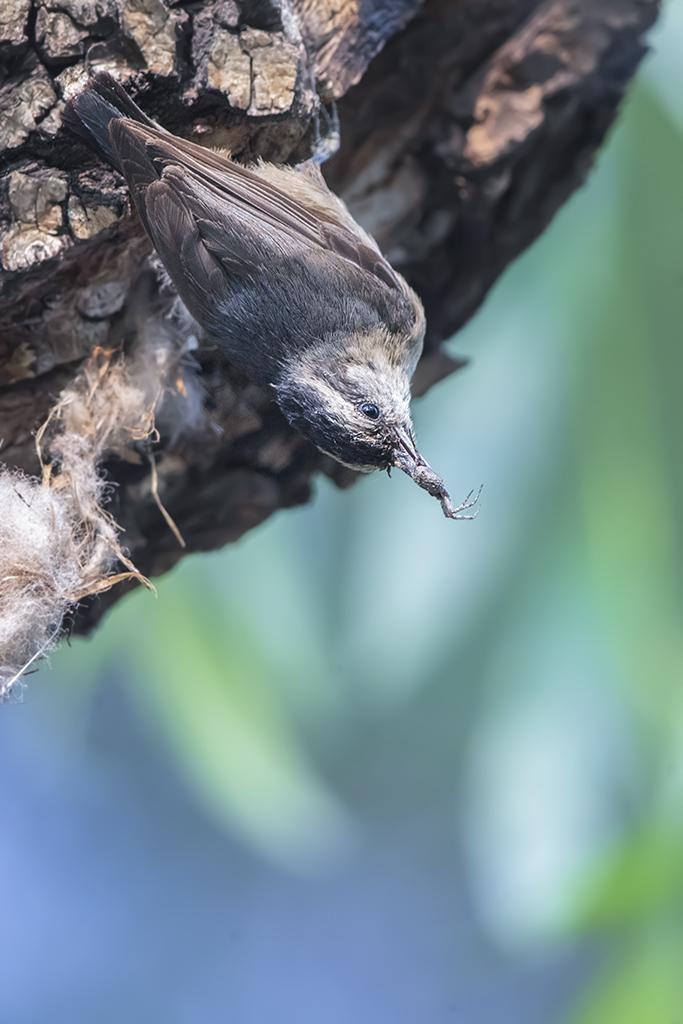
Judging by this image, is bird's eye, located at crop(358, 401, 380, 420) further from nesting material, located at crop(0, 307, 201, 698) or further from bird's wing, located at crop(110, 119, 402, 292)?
nesting material, located at crop(0, 307, 201, 698)

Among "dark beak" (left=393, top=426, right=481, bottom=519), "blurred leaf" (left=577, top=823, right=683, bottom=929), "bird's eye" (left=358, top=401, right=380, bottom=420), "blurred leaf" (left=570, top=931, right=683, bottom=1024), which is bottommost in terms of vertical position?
"blurred leaf" (left=570, top=931, right=683, bottom=1024)

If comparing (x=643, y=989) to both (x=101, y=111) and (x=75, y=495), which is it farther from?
(x=101, y=111)

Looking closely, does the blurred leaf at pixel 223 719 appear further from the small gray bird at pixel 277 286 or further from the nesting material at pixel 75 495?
the small gray bird at pixel 277 286

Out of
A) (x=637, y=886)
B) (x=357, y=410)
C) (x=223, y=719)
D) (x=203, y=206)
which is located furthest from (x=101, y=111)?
(x=637, y=886)

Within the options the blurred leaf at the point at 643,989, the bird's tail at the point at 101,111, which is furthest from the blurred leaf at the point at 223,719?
the bird's tail at the point at 101,111

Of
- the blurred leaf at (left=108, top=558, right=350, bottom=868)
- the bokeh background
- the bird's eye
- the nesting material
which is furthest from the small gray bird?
the blurred leaf at (left=108, top=558, right=350, bottom=868)
